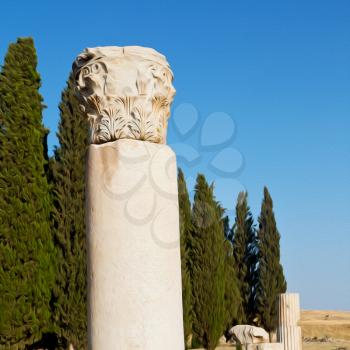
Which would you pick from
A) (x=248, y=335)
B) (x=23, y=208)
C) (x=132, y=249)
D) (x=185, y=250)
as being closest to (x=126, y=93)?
(x=132, y=249)

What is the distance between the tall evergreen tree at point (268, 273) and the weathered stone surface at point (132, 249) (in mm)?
20248

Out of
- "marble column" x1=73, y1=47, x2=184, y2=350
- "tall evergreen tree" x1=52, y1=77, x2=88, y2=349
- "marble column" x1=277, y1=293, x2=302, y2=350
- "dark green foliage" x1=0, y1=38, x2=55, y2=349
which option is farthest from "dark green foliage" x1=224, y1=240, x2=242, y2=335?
"marble column" x1=73, y1=47, x2=184, y2=350

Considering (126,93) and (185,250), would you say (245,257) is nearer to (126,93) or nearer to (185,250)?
(185,250)

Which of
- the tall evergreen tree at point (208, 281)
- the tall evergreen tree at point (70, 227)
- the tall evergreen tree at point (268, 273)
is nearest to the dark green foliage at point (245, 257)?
the tall evergreen tree at point (268, 273)

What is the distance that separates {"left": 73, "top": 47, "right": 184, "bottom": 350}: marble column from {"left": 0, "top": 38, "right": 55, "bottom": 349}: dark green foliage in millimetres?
10819

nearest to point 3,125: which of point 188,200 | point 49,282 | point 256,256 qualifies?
point 49,282

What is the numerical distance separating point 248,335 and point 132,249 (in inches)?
626

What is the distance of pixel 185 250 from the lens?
2102 cm

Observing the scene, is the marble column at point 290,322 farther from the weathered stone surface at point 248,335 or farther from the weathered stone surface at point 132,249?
the weathered stone surface at point 132,249

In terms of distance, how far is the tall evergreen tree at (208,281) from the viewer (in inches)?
799

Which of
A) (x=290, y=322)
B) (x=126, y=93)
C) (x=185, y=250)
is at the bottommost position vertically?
(x=290, y=322)

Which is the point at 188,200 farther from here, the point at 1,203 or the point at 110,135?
the point at 110,135

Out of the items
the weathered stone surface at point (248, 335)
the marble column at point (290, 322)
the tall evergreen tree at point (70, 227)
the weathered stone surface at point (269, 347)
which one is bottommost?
the weathered stone surface at point (248, 335)

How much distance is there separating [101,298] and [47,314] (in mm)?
11642
